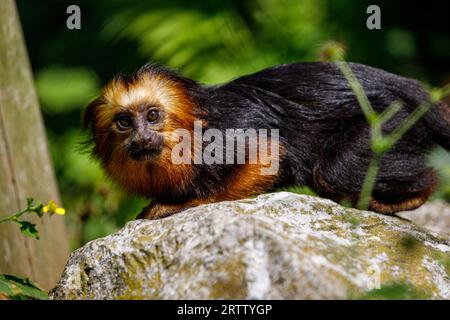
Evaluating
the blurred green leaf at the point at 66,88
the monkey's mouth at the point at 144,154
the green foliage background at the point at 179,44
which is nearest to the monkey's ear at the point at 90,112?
the monkey's mouth at the point at 144,154

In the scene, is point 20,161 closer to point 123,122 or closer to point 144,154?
point 123,122

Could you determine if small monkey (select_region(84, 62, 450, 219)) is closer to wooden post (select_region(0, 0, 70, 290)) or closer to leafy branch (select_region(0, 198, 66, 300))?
wooden post (select_region(0, 0, 70, 290))

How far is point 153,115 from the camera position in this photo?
5199mm

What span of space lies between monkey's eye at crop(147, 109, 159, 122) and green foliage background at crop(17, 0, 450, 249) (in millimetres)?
2652

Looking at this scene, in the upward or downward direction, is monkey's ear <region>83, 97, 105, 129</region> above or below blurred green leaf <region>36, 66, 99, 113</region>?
below

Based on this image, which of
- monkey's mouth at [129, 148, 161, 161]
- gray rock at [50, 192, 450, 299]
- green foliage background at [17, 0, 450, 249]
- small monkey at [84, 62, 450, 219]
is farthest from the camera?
green foliage background at [17, 0, 450, 249]

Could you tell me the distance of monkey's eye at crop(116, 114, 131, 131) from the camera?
17.1ft

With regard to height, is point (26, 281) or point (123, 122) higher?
point (123, 122)

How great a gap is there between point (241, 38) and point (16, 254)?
410 centimetres

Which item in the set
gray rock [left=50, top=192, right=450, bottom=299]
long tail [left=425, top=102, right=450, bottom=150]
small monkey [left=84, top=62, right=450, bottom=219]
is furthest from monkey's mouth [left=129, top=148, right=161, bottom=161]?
long tail [left=425, top=102, right=450, bottom=150]

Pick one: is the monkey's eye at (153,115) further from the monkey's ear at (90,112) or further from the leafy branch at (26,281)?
the leafy branch at (26,281)

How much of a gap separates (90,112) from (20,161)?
2.45 feet

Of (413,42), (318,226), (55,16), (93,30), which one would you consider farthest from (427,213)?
(55,16)

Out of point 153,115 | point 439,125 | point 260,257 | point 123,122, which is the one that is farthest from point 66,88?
point 260,257
